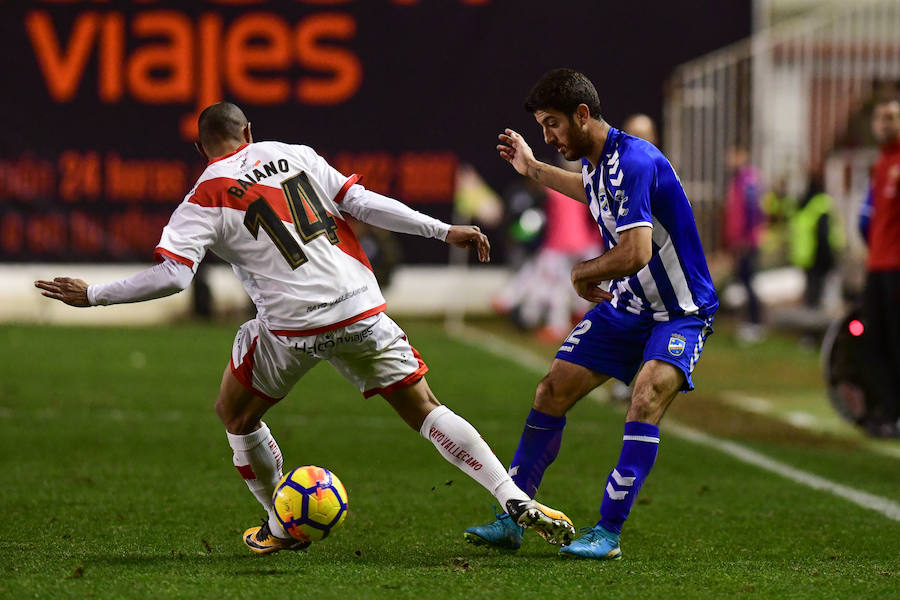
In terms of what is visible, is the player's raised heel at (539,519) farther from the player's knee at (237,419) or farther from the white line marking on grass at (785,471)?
the white line marking on grass at (785,471)

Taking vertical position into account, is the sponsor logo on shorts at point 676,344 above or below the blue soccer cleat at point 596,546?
above

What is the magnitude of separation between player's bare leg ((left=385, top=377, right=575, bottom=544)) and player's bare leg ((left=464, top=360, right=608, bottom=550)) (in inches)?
11.4

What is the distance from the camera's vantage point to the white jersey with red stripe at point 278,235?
5.62 metres

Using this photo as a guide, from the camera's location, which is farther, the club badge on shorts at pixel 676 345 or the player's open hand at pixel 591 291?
the club badge on shorts at pixel 676 345

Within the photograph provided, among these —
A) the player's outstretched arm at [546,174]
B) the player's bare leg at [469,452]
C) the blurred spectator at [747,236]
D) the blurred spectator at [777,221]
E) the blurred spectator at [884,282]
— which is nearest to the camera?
the player's bare leg at [469,452]

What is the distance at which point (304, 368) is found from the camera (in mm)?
5914

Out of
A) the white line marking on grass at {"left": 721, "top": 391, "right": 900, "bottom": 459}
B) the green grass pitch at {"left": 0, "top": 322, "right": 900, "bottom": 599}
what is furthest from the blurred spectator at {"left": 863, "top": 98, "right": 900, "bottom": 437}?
the green grass pitch at {"left": 0, "top": 322, "right": 900, "bottom": 599}

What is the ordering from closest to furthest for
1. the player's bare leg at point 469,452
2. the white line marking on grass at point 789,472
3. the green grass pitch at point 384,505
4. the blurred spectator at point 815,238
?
the green grass pitch at point 384,505, the player's bare leg at point 469,452, the white line marking on grass at point 789,472, the blurred spectator at point 815,238

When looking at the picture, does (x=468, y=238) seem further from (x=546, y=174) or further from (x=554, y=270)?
(x=554, y=270)

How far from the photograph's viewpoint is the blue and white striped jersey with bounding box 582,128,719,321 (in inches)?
226

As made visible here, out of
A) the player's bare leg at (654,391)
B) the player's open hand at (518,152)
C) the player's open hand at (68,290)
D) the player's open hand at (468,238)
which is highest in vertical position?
the player's open hand at (518,152)

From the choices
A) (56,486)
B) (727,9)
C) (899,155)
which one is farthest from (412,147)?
(56,486)

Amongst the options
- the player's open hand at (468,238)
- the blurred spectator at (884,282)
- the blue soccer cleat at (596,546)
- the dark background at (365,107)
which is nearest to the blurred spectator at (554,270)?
the dark background at (365,107)

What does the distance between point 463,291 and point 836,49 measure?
243 inches
